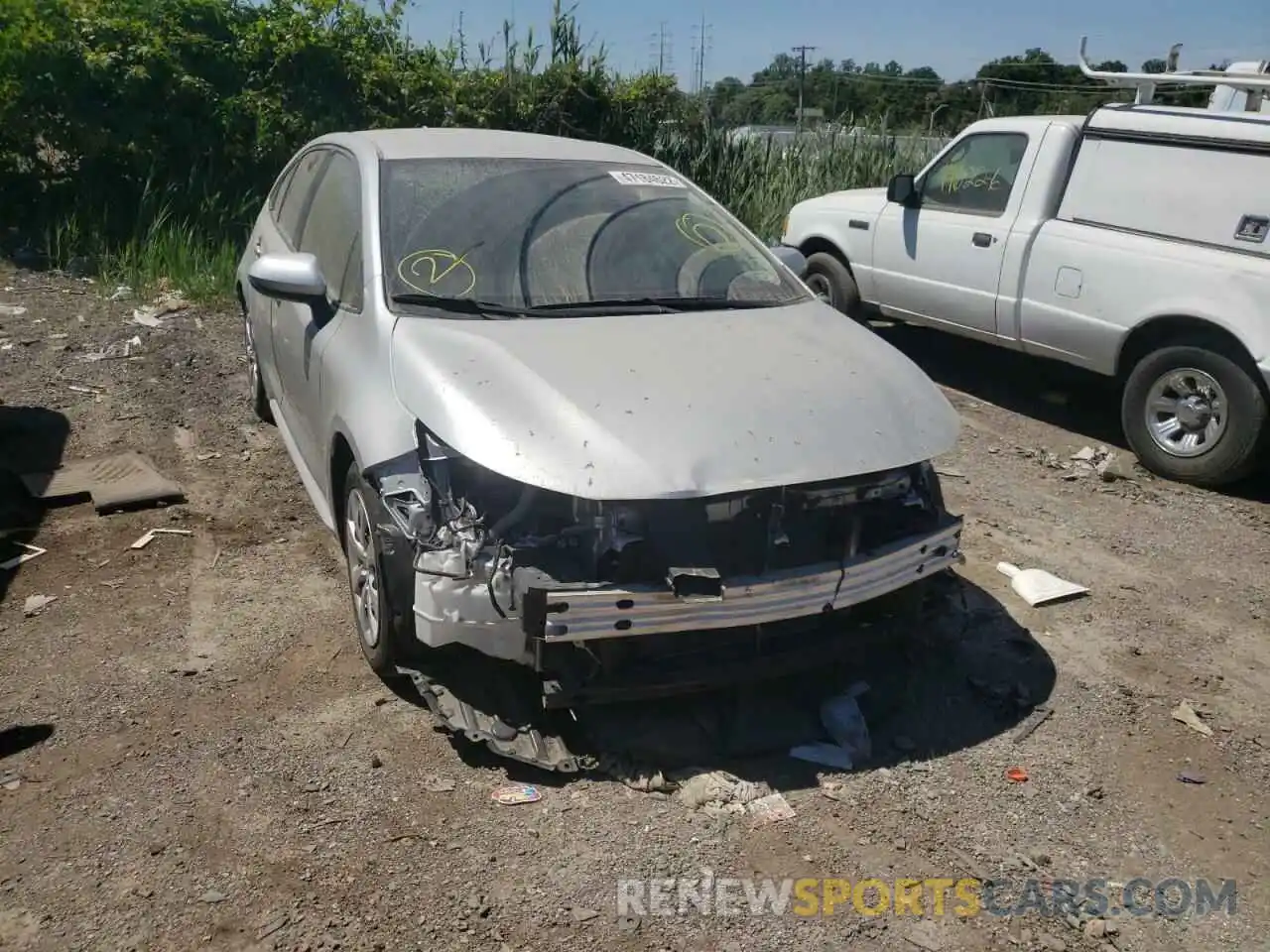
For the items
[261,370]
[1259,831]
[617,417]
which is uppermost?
[617,417]

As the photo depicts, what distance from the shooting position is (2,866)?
2.98m

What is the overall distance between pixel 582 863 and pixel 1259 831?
2.10 metres

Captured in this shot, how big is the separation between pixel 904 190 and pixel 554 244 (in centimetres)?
451

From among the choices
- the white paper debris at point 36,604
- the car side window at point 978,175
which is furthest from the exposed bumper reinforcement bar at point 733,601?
the car side window at point 978,175

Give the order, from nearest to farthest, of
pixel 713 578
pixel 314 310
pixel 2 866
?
pixel 2 866
pixel 713 578
pixel 314 310

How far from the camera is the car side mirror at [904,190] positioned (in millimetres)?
8133

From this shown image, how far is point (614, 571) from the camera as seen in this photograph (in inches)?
131

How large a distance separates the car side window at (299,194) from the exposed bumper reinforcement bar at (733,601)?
9.62 feet

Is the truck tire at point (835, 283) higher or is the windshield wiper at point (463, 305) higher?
the windshield wiper at point (463, 305)

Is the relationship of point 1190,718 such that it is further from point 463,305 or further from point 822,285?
point 822,285

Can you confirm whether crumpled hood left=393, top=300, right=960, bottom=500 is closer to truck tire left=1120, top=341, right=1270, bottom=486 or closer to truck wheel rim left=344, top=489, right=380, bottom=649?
truck wheel rim left=344, top=489, right=380, bottom=649

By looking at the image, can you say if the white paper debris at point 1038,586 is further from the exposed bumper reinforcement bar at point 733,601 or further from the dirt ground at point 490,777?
the exposed bumper reinforcement bar at point 733,601

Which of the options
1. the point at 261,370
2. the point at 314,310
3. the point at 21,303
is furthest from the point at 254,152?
the point at 314,310

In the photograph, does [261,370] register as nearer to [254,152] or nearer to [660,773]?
[660,773]
